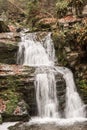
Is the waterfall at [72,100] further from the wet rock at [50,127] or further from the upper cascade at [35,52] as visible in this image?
the upper cascade at [35,52]

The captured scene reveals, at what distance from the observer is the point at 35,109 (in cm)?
1386

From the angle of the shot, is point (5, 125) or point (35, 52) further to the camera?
point (35, 52)

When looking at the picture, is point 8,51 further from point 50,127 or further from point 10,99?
point 50,127

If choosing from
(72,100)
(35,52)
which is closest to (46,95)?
(72,100)

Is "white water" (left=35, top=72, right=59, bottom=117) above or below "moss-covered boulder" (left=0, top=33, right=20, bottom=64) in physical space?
below

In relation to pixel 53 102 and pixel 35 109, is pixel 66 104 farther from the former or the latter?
pixel 35 109

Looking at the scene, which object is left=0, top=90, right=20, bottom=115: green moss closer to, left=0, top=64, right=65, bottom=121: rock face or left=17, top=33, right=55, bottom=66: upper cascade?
left=0, top=64, right=65, bottom=121: rock face

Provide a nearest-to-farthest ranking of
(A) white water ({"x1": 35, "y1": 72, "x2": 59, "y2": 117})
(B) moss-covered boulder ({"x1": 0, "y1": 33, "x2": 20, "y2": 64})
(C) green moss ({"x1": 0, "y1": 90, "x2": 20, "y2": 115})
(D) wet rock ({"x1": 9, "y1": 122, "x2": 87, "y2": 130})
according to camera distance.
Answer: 1. (D) wet rock ({"x1": 9, "y1": 122, "x2": 87, "y2": 130})
2. (C) green moss ({"x1": 0, "y1": 90, "x2": 20, "y2": 115})
3. (A) white water ({"x1": 35, "y1": 72, "x2": 59, "y2": 117})
4. (B) moss-covered boulder ({"x1": 0, "y1": 33, "x2": 20, "y2": 64})

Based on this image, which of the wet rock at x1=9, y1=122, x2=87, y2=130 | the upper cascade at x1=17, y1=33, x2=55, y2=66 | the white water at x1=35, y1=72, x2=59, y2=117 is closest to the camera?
the wet rock at x1=9, y1=122, x2=87, y2=130

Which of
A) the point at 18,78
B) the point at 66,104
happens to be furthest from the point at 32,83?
the point at 66,104

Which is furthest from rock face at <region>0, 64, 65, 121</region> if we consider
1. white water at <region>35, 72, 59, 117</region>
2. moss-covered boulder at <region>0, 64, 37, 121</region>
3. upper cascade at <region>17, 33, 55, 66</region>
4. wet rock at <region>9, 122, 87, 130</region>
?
upper cascade at <region>17, 33, 55, 66</region>

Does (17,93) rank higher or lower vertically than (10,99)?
higher

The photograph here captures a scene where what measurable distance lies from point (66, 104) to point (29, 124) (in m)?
2.66

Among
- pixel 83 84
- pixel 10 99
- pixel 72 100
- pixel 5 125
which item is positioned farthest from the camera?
pixel 83 84
